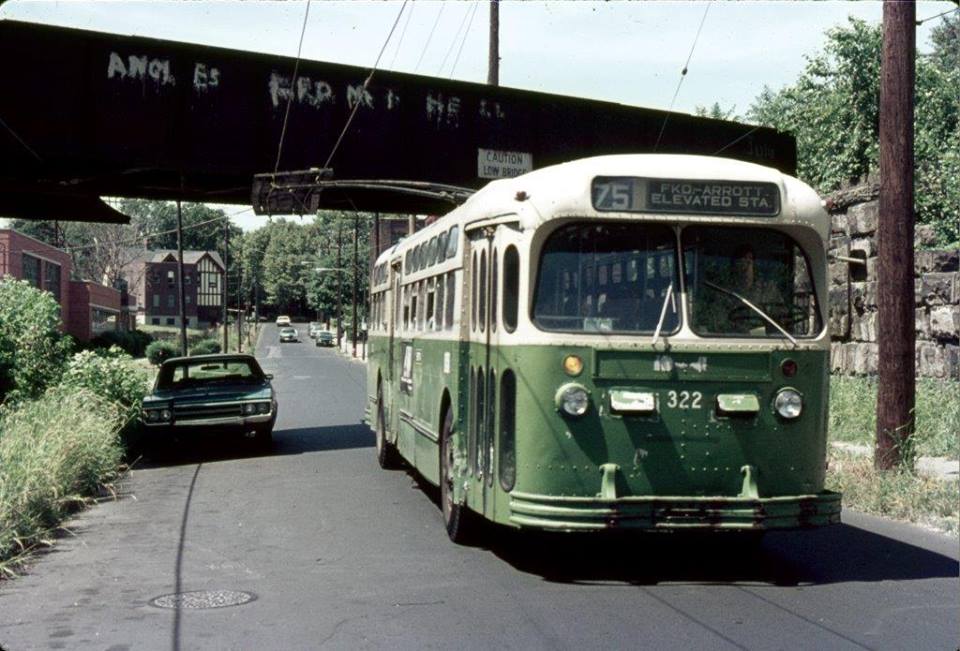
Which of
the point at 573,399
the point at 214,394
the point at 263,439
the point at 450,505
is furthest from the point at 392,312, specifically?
the point at 573,399

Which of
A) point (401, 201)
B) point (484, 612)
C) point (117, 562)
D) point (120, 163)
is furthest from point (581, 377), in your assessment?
point (401, 201)

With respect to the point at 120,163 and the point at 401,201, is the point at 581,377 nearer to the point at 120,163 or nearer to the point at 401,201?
the point at 120,163

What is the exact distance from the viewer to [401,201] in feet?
76.8

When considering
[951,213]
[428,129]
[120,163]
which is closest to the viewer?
[120,163]

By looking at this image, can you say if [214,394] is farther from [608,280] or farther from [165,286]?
[165,286]

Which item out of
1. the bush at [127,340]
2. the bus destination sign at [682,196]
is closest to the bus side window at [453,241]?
the bus destination sign at [682,196]

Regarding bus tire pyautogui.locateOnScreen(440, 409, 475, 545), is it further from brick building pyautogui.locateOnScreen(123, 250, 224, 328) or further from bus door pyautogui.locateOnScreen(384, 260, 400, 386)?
brick building pyautogui.locateOnScreen(123, 250, 224, 328)

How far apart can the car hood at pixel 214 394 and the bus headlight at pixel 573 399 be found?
11.0 meters

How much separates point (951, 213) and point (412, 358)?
68.2 ft

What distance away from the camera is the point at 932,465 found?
14.0m

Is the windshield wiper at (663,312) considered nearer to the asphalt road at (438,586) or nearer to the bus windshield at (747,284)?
the bus windshield at (747,284)

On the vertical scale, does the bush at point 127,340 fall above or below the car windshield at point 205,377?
below

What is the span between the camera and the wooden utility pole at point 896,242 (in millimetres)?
13086

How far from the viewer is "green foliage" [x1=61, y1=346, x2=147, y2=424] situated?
19109mm
